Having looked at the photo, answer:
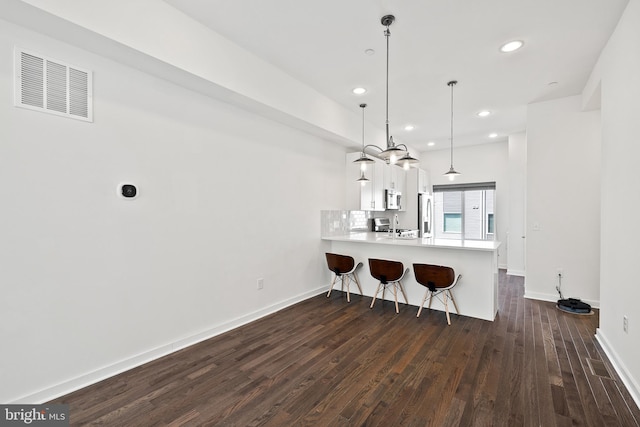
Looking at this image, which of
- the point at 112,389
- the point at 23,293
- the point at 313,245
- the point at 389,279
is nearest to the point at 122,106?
the point at 23,293

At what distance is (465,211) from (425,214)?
3.77 ft

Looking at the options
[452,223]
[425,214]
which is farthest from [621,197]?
[452,223]

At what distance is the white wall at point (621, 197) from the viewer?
2.12 meters

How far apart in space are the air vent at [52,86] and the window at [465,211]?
738cm

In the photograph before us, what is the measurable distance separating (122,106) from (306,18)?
70.9 inches

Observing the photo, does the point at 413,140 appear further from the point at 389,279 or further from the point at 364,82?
the point at 389,279

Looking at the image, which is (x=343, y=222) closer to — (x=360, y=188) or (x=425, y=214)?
(x=360, y=188)

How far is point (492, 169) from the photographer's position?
679 centimetres

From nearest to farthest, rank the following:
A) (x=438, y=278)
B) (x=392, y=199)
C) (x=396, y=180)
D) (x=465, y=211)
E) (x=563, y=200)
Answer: (x=438, y=278) < (x=563, y=200) < (x=392, y=199) < (x=396, y=180) < (x=465, y=211)

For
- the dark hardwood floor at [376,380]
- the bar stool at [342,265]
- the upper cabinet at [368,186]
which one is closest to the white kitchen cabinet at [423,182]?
the upper cabinet at [368,186]

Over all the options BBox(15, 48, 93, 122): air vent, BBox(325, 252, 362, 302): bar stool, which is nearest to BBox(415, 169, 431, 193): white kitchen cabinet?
BBox(325, 252, 362, 302): bar stool

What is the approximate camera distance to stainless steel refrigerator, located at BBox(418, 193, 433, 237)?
22.5 ft

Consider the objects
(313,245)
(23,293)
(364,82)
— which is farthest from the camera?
(313,245)

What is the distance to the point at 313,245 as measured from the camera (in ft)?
15.4
